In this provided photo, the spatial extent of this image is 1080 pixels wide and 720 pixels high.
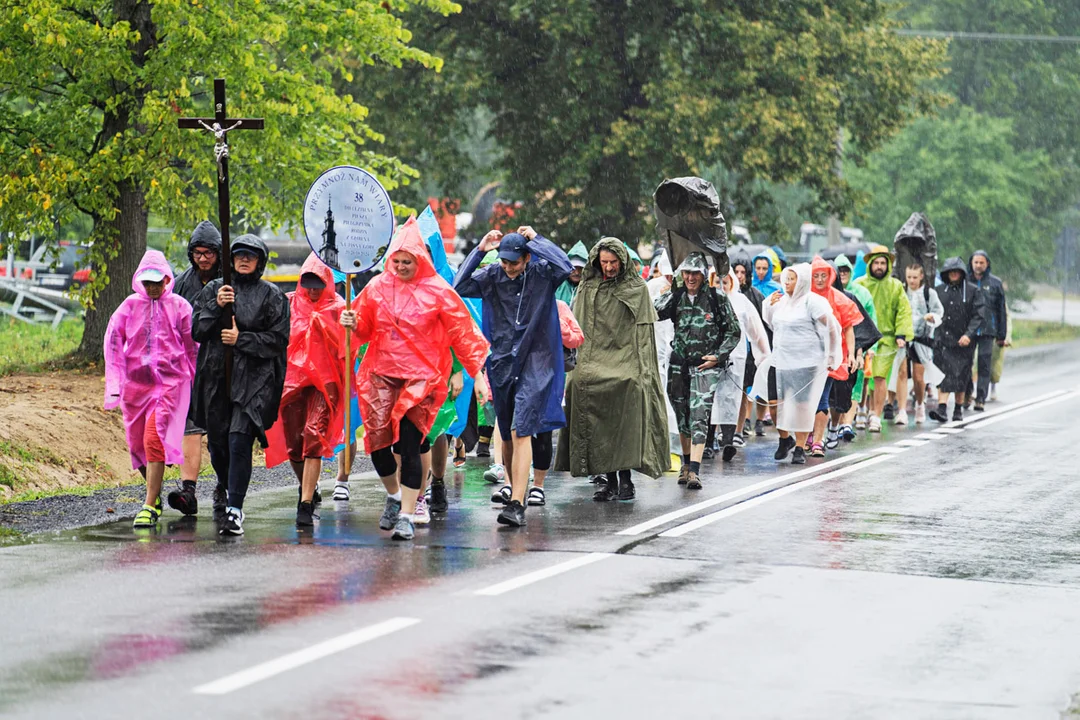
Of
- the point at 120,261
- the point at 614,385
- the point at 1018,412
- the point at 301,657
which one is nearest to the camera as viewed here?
the point at 301,657

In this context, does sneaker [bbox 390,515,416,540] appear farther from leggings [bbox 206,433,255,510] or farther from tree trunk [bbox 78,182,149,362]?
tree trunk [bbox 78,182,149,362]

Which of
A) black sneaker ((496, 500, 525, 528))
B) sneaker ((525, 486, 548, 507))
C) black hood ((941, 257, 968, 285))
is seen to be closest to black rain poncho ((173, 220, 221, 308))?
black sneaker ((496, 500, 525, 528))

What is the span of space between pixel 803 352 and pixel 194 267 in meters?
6.65

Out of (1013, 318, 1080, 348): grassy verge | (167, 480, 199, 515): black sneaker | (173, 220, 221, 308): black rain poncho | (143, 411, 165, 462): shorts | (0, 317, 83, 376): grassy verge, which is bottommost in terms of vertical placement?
(167, 480, 199, 515): black sneaker

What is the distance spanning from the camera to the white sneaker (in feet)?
37.5

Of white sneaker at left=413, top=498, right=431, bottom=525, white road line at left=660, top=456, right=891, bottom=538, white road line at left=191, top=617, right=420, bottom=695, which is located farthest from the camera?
white sneaker at left=413, top=498, right=431, bottom=525

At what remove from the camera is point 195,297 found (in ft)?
37.6

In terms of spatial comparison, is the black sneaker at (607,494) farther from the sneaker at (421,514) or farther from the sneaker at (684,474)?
the sneaker at (421,514)

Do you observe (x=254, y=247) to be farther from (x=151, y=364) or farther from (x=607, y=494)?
(x=607, y=494)

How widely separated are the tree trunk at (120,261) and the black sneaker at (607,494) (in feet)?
25.0

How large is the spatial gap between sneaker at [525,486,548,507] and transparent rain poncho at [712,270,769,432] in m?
3.16

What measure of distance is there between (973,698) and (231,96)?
505 inches

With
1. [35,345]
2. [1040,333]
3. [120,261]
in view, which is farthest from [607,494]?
[1040,333]

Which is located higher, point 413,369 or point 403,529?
point 413,369
